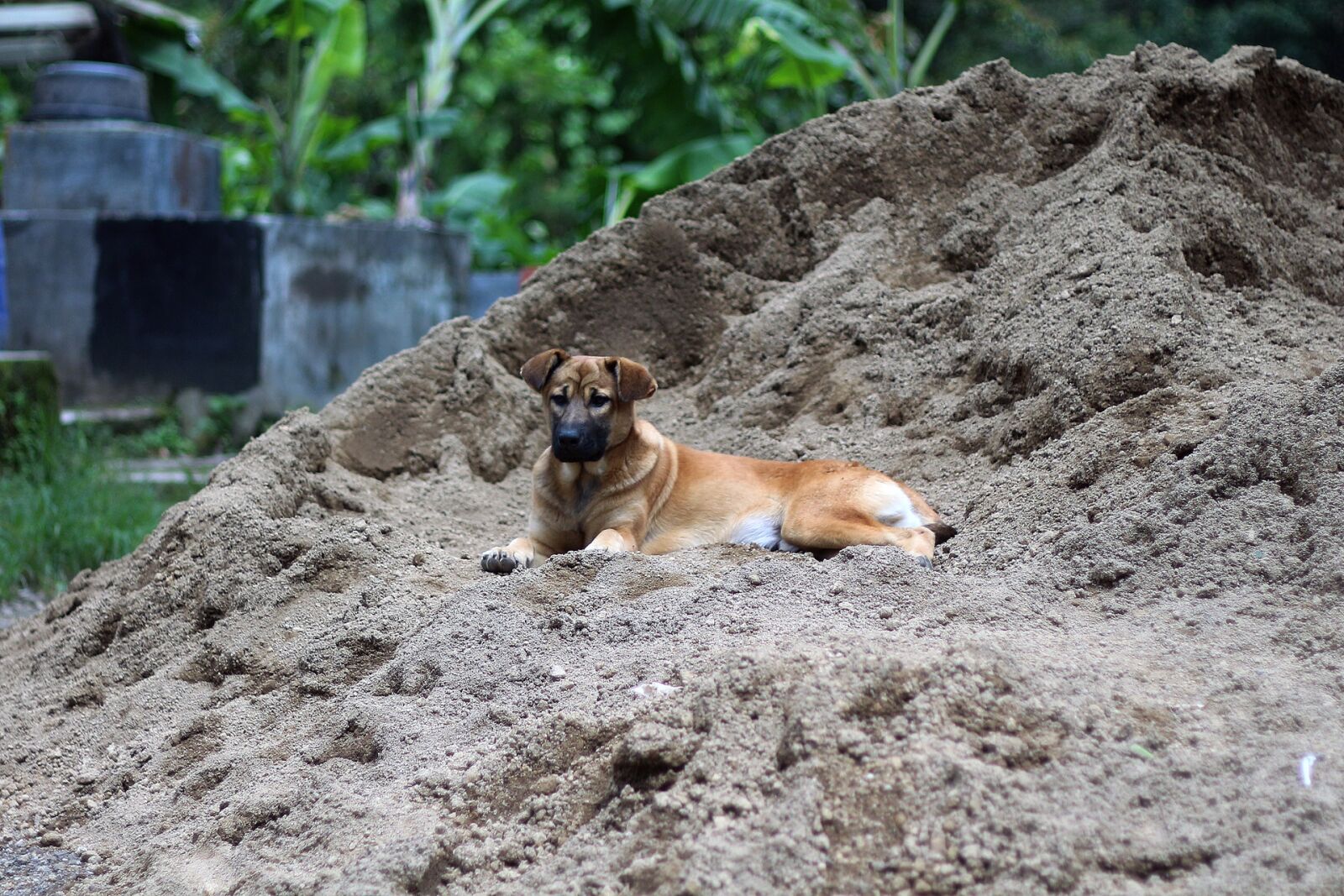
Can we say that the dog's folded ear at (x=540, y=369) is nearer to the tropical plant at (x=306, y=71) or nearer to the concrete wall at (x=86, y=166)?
the concrete wall at (x=86, y=166)

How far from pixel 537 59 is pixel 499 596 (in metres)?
19.1

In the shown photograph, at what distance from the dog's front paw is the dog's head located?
1.60 ft

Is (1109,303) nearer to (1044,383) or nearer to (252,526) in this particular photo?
(1044,383)

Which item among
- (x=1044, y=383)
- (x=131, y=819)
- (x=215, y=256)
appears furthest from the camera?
(x=215, y=256)

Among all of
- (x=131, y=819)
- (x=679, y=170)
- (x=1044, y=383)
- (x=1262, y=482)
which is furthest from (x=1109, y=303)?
(x=679, y=170)

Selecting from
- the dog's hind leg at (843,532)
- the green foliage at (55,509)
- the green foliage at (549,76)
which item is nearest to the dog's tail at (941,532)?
the dog's hind leg at (843,532)

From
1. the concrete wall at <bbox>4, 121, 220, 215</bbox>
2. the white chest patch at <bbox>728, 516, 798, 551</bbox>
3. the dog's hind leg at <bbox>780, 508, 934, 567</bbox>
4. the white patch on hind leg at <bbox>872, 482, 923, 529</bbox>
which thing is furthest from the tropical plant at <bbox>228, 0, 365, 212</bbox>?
the white patch on hind leg at <bbox>872, 482, 923, 529</bbox>

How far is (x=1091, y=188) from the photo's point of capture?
20.9 ft

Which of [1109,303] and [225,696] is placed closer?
[225,696]

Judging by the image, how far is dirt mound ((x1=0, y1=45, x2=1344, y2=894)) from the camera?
299 centimetres

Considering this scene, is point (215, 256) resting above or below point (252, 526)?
below

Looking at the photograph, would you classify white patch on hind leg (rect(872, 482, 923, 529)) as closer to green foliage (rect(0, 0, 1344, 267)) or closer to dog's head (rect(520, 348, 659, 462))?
dog's head (rect(520, 348, 659, 462))

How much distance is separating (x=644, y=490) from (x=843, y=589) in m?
1.63

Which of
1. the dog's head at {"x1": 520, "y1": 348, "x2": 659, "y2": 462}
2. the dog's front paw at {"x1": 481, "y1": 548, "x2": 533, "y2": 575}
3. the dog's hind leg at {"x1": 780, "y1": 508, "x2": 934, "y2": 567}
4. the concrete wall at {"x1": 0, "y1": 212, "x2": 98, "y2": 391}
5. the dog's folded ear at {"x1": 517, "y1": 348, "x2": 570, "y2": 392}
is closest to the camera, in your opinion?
the dog's hind leg at {"x1": 780, "y1": 508, "x2": 934, "y2": 567}
